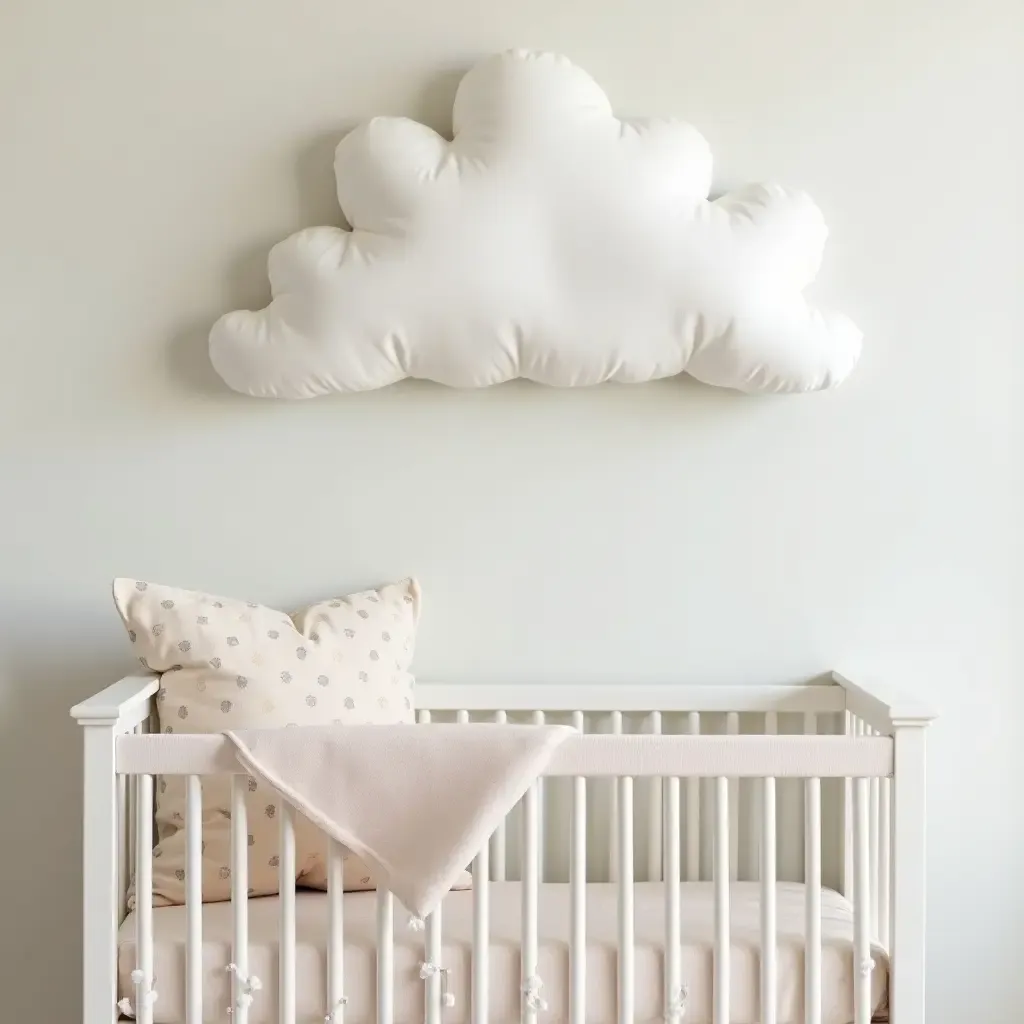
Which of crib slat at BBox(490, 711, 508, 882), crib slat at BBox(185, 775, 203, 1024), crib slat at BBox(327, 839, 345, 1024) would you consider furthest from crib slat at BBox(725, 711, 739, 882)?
crib slat at BBox(185, 775, 203, 1024)

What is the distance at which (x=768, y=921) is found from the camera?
1510 mm

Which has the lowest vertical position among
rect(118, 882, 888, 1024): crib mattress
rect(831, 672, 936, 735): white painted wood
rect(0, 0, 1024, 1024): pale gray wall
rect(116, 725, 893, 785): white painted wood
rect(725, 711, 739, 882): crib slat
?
rect(118, 882, 888, 1024): crib mattress

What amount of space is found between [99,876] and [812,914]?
34.6 inches

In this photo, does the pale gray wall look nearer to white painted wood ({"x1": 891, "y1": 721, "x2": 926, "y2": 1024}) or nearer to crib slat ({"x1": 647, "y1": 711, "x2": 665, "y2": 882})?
crib slat ({"x1": 647, "y1": 711, "x2": 665, "y2": 882})

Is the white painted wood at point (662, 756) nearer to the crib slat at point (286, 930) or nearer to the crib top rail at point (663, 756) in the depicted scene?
the crib top rail at point (663, 756)

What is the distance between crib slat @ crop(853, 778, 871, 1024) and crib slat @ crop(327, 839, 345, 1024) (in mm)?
624

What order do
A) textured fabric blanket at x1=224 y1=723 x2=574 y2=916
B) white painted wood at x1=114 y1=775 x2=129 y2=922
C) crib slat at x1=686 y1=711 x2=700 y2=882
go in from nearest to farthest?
textured fabric blanket at x1=224 y1=723 x2=574 y2=916 → white painted wood at x1=114 y1=775 x2=129 y2=922 → crib slat at x1=686 y1=711 x2=700 y2=882

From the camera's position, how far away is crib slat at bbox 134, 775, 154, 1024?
4.96 ft

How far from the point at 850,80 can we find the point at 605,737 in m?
1.17

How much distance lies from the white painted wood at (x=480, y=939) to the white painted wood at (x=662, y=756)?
5.5 inches

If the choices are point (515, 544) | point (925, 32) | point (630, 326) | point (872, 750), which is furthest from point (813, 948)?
point (925, 32)

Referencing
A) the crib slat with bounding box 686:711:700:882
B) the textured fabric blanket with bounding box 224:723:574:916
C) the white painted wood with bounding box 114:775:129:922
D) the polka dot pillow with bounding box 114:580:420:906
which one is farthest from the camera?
the crib slat with bounding box 686:711:700:882

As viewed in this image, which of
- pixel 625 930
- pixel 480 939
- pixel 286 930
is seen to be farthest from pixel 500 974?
pixel 286 930

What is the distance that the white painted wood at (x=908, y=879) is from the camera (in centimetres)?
154
